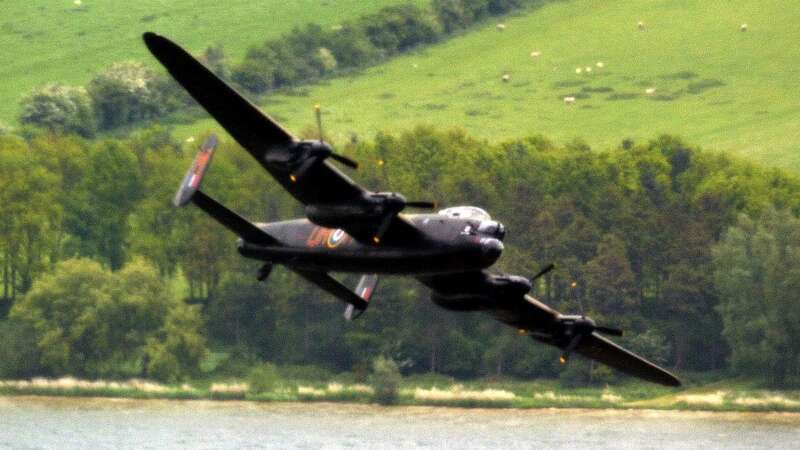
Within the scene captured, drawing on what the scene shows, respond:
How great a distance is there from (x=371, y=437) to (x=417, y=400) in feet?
44.9

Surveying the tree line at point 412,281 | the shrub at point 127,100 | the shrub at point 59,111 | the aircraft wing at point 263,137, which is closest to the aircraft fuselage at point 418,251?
the aircraft wing at point 263,137

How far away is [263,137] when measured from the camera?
6259 cm

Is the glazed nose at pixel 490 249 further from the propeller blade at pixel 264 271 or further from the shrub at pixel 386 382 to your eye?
the shrub at pixel 386 382

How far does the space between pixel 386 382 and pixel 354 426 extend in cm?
989

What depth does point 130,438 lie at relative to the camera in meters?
109

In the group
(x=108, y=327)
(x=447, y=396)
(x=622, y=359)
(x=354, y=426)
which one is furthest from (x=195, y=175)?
(x=108, y=327)

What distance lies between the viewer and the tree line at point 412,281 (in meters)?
128

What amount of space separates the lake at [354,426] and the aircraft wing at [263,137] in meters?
44.1

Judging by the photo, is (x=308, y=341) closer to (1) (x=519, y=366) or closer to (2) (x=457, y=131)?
(1) (x=519, y=366)

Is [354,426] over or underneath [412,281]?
underneath

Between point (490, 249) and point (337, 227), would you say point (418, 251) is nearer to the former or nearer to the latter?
point (490, 249)

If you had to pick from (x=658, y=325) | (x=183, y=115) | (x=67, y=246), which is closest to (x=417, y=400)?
(x=658, y=325)

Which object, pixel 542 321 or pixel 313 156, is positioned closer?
pixel 313 156

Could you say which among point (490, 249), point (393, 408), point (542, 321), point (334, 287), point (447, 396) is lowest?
point (393, 408)
